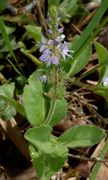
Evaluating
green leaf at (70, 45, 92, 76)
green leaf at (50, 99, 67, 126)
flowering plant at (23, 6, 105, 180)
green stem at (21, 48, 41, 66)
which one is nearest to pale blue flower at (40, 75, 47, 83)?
flowering plant at (23, 6, 105, 180)

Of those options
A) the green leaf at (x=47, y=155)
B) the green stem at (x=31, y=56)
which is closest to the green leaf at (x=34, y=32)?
the green stem at (x=31, y=56)

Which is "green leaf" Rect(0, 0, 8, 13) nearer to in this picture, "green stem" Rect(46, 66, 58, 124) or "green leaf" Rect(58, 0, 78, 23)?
"green leaf" Rect(58, 0, 78, 23)

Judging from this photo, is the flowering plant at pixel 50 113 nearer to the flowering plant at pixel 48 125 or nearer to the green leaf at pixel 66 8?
the flowering plant at pixel 48 125

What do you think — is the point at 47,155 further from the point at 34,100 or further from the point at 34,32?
the point at 34,32

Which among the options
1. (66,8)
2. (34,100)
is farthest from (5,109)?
(66,8)

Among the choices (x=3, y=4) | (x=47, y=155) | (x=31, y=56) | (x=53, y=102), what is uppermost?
(x=3, y=4)
